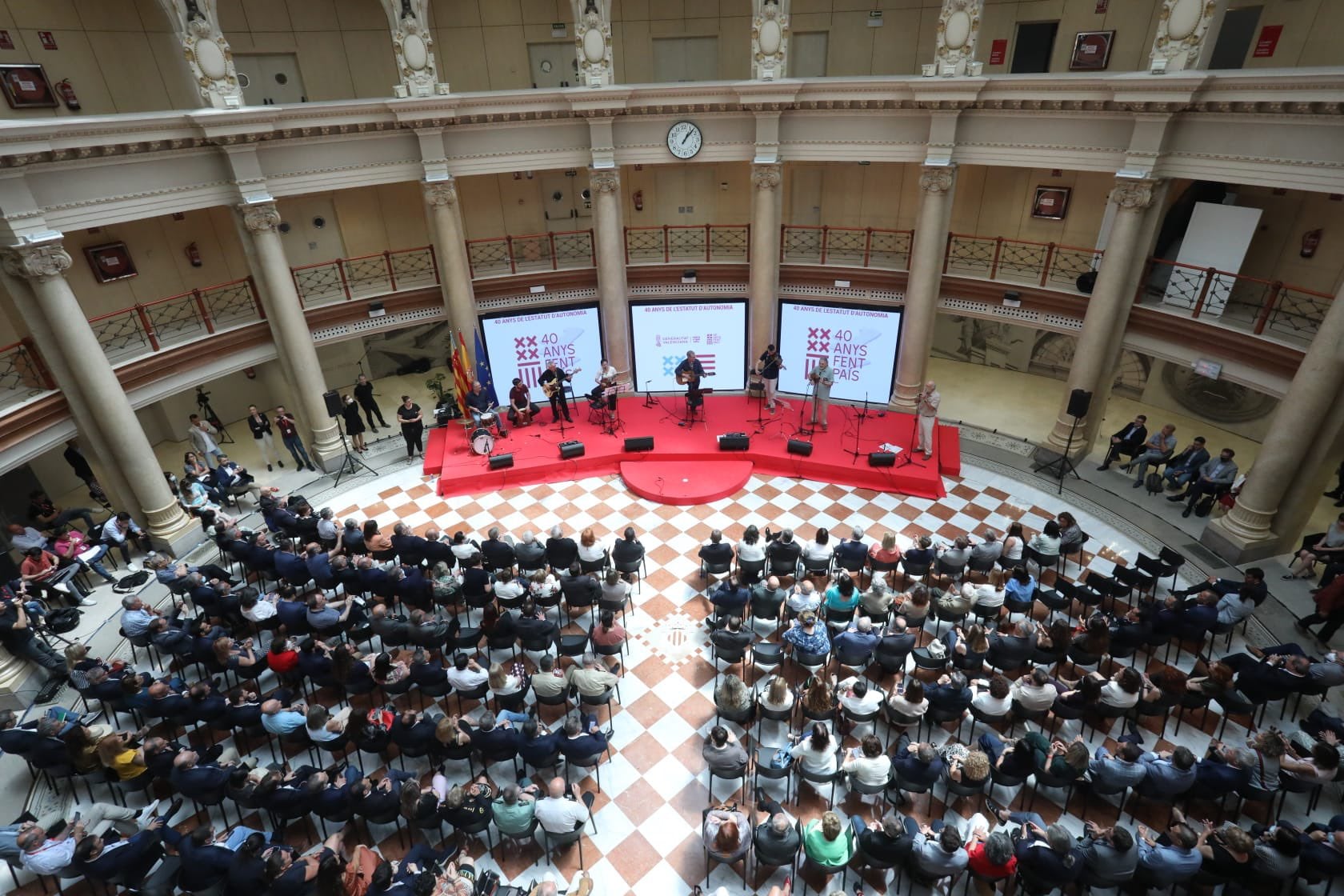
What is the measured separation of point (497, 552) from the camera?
10.9 metres

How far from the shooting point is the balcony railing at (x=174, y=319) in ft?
44.0

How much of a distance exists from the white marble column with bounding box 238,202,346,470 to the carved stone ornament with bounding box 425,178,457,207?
2.95 m

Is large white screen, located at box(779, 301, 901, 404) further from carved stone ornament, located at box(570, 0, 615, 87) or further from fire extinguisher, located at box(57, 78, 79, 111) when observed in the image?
fire extinguisher, located at box(57, 78, 79, 111)

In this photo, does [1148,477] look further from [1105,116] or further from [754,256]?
[754,256]

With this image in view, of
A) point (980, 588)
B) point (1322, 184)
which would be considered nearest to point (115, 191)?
point (980, 588)

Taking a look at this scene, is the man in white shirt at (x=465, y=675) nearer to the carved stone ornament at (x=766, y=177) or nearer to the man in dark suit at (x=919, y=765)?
the man in dark suit at (x=919, y=765)

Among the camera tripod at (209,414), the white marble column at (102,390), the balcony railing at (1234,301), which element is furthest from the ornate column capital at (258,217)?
the balcony railing at (1234,301)

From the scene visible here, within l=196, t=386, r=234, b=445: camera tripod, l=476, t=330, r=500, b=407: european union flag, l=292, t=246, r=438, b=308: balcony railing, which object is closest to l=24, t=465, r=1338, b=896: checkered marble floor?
l=476, t=330, r=500, b=407: european union flag

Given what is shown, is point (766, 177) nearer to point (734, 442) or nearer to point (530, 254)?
point (734, 442)

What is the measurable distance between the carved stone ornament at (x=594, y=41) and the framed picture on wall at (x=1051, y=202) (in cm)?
1035

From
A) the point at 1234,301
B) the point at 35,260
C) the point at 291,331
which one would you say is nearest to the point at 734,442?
the point at 291,331

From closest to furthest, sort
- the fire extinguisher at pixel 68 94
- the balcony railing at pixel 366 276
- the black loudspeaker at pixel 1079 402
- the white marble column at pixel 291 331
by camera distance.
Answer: the fire extinguisher at pixel 68 94 → the black loudspeaker at pixel 1079 402 → the white marble column at pixel 291 331 → the balcony railing at pixel 366 276

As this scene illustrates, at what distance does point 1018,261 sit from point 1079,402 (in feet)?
16.8

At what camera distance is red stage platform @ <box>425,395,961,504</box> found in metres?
14.6
